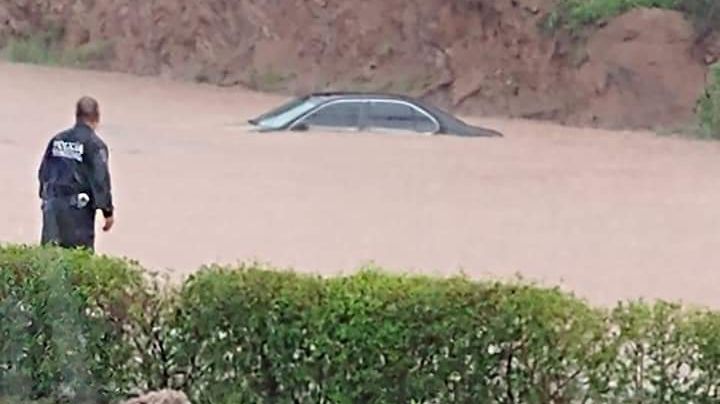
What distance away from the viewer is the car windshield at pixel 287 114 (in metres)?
23.7

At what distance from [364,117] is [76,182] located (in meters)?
14.6

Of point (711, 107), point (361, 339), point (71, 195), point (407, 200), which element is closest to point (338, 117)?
point (407, 200)

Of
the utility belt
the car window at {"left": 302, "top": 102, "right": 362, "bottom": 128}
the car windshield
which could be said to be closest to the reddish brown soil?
the car window at {"left": 302, "top": 102, "right": 362, "bottom": 128}

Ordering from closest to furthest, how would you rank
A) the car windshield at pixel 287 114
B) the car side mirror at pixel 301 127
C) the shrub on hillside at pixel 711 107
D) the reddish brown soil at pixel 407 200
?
the reddish brown soil at pixel 407 200
the car side mirror at pixel 301 127
the car windshield at pixel 287 114
the shrub on hillside at pixel 711 107

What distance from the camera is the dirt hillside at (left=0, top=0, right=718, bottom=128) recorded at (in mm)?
30750

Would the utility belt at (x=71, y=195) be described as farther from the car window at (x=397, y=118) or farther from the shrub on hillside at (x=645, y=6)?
the shrub on hillside at (x=645, y=6)

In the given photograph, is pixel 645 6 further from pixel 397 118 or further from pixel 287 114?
pixel 287 114

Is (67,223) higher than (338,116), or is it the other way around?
(338,116)

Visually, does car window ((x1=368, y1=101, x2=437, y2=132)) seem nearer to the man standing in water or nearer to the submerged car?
the submerged car

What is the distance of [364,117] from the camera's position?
23312 mm

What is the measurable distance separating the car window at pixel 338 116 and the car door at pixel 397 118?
20 cm

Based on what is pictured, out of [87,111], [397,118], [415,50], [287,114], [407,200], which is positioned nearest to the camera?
[87,111]

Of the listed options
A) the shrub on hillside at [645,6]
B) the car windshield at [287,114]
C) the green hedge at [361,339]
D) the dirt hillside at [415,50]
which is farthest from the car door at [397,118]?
the green hedge at [361,339]

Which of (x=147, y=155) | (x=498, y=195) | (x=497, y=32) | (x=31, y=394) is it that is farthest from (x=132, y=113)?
(x=31, y=394)
